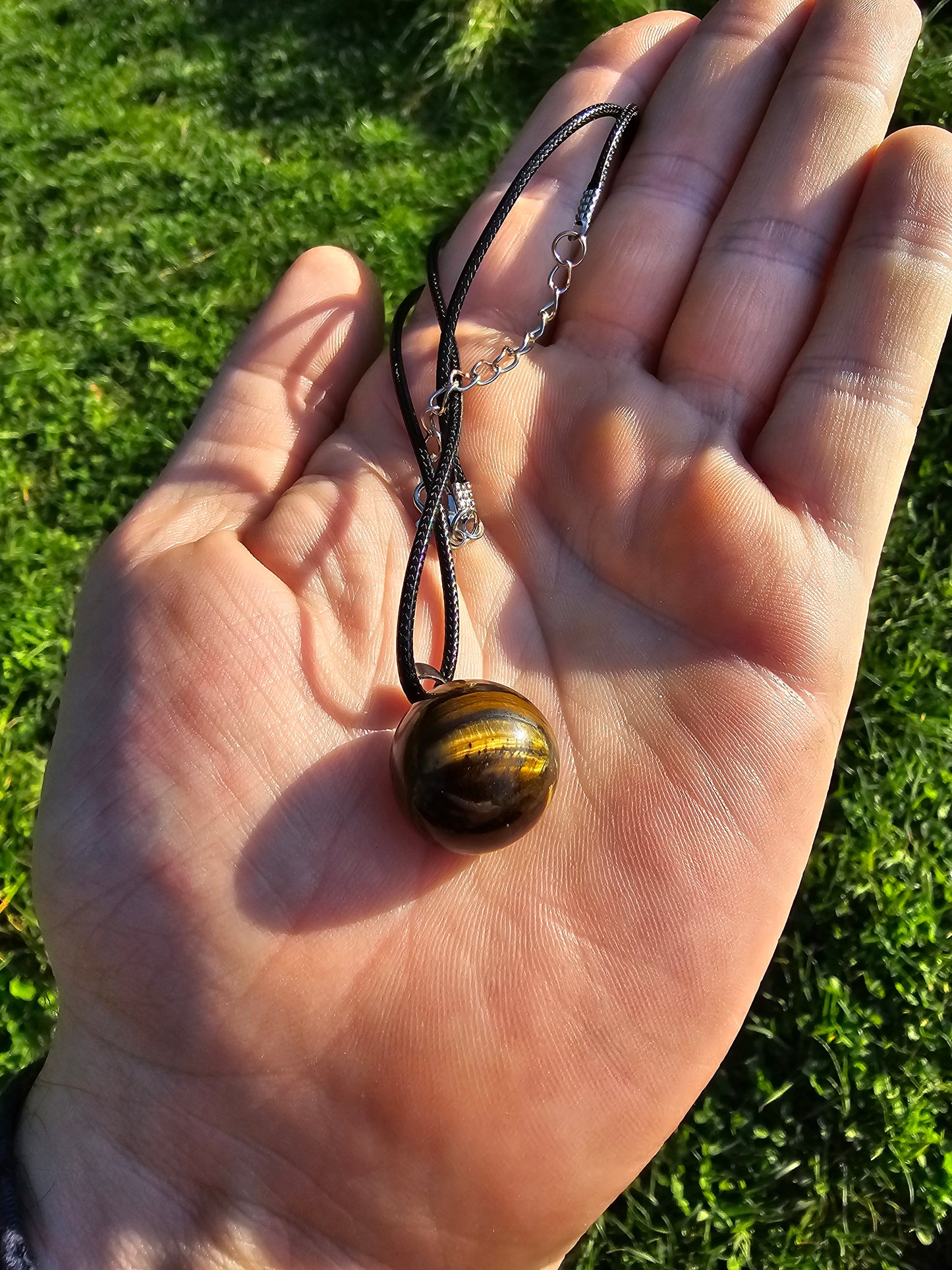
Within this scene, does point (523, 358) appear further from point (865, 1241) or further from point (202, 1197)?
point (865, 1241)

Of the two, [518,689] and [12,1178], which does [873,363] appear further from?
[12,1178]

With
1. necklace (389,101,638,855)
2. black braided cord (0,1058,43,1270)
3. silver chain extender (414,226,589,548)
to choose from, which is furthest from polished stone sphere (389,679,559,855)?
black braided cord (0,1058,43,1270)

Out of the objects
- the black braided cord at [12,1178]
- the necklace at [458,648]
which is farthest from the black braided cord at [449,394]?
the black braided cord at [12,1178]

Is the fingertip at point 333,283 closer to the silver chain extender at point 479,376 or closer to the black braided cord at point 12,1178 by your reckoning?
the silver chain extender at point 479,376

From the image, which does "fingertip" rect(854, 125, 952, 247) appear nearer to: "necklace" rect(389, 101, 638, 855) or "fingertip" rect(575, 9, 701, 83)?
"necklace" rect(389, 101, 638, 855)

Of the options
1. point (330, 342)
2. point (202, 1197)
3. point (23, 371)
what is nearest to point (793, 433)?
point (330, 342)
